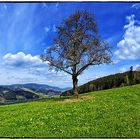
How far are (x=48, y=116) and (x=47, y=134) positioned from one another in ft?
17.4

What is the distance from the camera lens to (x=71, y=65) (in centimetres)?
3503

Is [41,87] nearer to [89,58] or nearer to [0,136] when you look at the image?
[89,58]

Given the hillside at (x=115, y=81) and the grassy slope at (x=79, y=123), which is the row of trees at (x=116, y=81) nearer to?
the hillside at (x=115, y=81)

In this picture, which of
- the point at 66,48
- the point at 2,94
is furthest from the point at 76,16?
the point at 2,94

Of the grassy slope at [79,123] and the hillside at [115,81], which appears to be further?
the hillside at [115,81]

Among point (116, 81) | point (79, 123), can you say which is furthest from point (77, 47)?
point (116, 81)

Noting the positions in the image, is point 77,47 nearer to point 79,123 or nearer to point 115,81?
point 79,123

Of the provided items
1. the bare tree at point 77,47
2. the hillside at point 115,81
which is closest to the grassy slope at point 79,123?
the bare tree at point 77,47

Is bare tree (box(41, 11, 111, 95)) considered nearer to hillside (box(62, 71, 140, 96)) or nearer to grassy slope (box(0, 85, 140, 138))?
grassy slope (box(0, 85, 140, 138))

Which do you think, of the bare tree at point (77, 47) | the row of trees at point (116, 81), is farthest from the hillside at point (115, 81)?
the bare tree at point (77, 47)

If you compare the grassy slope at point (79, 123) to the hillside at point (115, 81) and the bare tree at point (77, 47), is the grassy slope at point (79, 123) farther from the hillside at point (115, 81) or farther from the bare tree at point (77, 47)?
the hillside at point (115, 81)

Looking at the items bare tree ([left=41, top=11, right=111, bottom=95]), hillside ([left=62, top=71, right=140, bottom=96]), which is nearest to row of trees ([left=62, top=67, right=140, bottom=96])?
hillside ([left=62, top=71, right=140, bottom=96])

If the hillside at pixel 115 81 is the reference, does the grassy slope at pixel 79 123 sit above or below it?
below

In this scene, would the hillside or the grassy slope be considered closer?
the grassy slope
